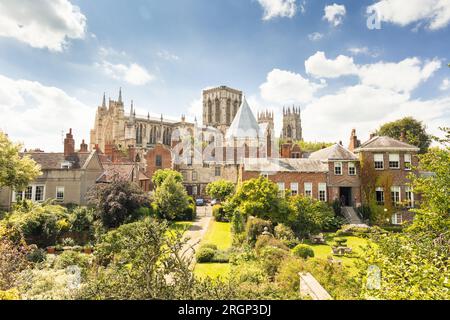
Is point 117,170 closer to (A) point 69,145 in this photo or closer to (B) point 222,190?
(A) point 69,145

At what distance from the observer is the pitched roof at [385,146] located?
2827cm

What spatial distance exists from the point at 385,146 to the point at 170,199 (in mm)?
23886

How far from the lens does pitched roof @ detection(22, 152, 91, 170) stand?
28.8 meters

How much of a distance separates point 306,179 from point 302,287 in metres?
20.4

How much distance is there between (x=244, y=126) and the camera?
60312mm

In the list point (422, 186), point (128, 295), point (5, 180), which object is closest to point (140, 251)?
point (128, 295)

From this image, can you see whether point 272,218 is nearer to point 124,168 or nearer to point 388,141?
point 388,141

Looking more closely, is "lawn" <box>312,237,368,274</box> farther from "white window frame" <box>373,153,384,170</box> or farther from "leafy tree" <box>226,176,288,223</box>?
"white window frame" <box>373,153,384,170</box>

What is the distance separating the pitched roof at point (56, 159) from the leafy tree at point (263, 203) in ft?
61.2

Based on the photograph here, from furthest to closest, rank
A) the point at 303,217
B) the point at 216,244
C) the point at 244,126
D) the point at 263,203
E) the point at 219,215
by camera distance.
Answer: the point at 244,126, the point at 219,215, the point at 303,217, the point at 263,203, the point at 216,244

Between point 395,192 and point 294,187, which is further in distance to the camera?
point 294,187

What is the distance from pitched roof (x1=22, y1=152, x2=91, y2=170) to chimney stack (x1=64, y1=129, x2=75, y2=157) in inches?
18.5

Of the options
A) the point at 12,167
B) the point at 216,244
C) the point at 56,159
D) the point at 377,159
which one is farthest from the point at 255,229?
the point at 56,159
